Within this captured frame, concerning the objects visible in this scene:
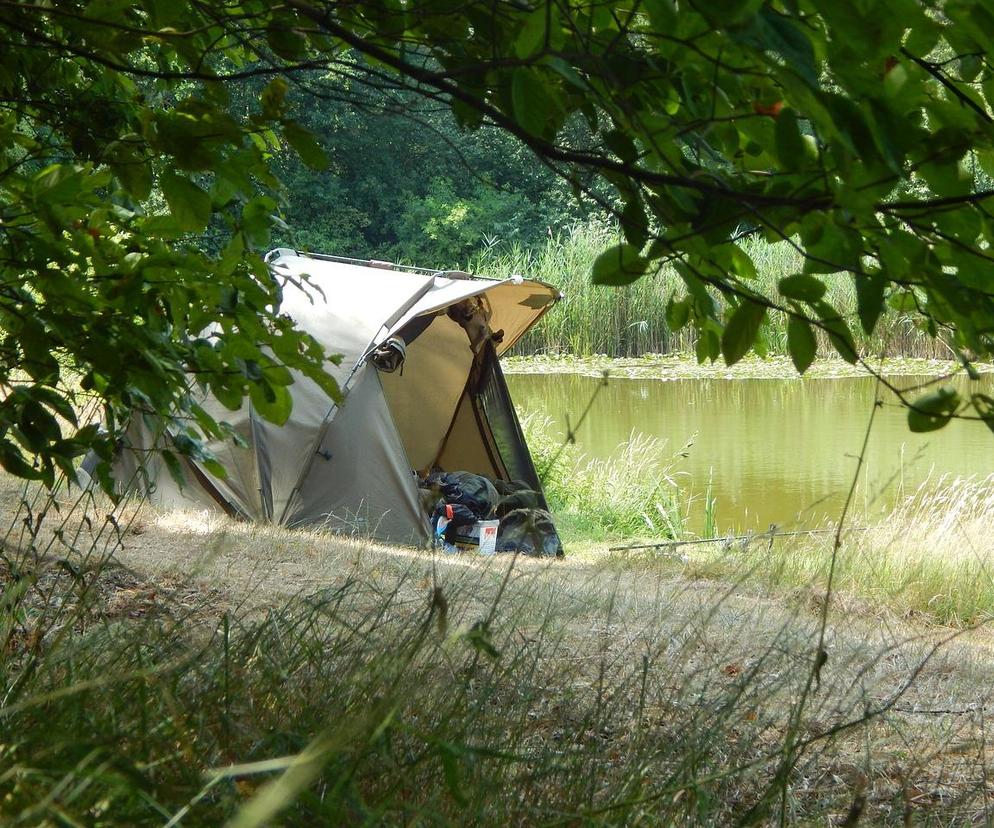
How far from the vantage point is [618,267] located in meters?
1.30

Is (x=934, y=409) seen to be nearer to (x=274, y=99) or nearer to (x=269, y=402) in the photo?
(x=274, y=99)

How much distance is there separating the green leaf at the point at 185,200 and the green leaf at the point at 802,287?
2.95ft

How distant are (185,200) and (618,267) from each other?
77cm

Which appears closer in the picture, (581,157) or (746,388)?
(581,157)

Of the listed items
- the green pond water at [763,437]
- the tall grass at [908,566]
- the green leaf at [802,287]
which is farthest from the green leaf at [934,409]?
the green pond water at [763,437]

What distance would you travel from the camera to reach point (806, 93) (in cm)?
94

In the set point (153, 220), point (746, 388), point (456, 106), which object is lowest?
point (746, 388)

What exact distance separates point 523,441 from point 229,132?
6.54 m

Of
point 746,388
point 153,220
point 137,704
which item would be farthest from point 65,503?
point 746,388

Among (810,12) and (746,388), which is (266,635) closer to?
(810,12)

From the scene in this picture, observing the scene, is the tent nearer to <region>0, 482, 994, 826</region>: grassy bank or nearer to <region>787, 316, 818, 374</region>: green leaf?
<region>0, 482, 994, 826</region>: grassy bank

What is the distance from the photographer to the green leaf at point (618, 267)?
1.29 meters

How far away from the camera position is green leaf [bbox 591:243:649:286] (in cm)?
129

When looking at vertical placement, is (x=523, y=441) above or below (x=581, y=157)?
below
